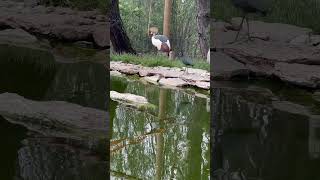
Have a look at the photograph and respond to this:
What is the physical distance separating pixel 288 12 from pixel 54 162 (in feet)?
4.21

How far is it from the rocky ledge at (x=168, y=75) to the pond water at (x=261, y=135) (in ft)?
5.80

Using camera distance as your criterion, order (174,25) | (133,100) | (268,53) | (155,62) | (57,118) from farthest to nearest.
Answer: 1. (174,25)
2. (155,62)
3. (133,100)
4. (268,53)
5. (57,118)

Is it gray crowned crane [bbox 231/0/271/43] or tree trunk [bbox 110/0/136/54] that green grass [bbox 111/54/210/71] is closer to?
tree trunk [bbox 110/0/136/54]

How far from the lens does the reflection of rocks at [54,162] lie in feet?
6.44

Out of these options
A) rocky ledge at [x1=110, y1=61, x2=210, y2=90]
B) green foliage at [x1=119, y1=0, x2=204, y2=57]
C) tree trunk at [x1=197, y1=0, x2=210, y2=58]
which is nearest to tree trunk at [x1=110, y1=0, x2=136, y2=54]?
rocky ledge at [x1=110, y1=61, x2=210, y2=90]

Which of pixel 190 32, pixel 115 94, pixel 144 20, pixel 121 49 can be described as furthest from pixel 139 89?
pixel 144 20

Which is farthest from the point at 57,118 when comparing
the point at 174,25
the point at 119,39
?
the point at 174,25

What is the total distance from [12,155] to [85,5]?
71 centimetres

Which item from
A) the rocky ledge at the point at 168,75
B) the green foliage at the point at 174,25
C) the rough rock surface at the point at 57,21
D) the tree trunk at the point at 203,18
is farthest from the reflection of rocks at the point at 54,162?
the green foliage at the point at 174,25

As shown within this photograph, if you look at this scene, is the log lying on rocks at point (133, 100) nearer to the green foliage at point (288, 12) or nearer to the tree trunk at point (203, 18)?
the green foliage at point (288, 12)

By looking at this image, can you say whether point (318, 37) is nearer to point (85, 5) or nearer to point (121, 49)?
point (85, 5)

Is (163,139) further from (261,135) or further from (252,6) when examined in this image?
(252,6)

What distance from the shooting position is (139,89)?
4039 millimetres

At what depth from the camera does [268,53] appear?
2.23 metres
